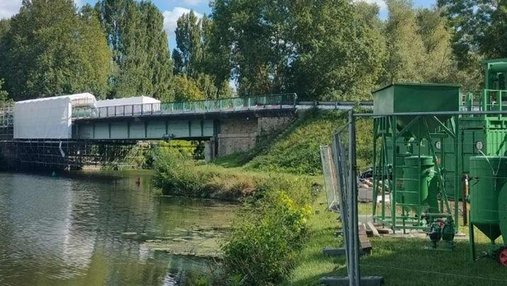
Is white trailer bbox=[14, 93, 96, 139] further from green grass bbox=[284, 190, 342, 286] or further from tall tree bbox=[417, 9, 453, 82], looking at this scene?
green grass bbox=[284, 190, 342, 286]

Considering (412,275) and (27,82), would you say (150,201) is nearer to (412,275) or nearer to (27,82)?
(412,275)

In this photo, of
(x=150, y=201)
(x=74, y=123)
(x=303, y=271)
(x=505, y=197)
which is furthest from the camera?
(x=74, y=123)

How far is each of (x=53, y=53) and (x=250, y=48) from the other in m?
48.9

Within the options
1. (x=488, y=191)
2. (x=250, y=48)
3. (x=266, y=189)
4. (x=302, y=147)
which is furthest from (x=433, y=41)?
(x=488, y=191)

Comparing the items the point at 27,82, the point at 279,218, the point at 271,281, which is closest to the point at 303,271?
the point at 271,281

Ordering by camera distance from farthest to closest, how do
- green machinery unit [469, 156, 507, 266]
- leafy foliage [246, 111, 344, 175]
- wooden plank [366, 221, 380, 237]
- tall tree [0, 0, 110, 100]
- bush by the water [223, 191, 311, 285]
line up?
tall tree [0, 0, 110, 100] < leafy foliage [246, 111, 344, 175] < wooden plank [366, 221, 380, 237] < bush by the water [223, 191, 311, 285] < green machinery unit [469, 156, 507, 266]

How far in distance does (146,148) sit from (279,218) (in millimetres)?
70747

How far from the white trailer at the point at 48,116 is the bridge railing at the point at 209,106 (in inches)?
261

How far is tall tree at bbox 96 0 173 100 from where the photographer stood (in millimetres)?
108688

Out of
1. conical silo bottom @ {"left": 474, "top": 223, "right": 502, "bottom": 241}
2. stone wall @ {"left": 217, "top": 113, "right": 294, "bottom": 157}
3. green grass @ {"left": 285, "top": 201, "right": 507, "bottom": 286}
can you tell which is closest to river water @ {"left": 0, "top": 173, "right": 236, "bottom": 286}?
green grass @ {"left": 285, "top": 201, "right": 507, "bottom": 286}

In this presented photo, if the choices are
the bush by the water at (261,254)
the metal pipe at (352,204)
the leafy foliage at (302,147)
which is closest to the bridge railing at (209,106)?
the leafy foliage at (302,147)

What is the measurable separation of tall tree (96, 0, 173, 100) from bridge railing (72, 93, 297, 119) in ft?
121

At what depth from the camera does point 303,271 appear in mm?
12414

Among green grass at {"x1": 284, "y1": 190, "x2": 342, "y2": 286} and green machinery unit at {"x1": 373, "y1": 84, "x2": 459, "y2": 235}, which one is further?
green machinery unit at {"x1": 373, "y1": 84, "x2": 459, "y2": 235}
